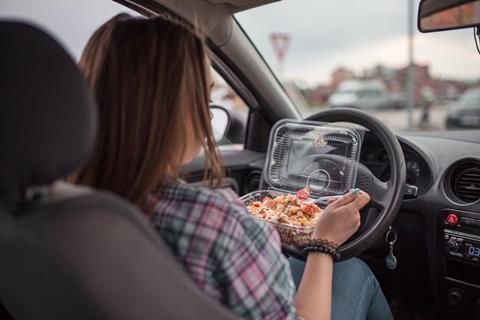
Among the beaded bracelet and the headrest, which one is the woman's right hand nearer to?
the beaded bracelet

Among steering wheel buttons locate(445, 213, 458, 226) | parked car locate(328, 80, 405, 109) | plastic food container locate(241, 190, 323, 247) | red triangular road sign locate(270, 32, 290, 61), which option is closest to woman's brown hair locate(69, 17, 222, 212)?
plastic food container locate(241, 190, 323, 247)

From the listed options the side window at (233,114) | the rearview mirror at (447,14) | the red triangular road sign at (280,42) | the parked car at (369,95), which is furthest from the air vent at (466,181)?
the parked car at (369,95)

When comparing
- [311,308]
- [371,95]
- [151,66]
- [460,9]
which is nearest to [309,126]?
[460,9]

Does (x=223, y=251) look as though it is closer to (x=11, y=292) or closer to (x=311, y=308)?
(x=311, y=308)

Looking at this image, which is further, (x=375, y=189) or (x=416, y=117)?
(x=416, y=117)

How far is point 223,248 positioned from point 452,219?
5.14 ft

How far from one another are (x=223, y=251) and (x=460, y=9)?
1483mm

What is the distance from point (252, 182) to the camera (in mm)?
3111

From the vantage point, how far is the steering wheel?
1.75 m

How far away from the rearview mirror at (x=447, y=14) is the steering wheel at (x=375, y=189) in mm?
485

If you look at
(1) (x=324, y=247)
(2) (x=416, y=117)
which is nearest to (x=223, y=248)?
(1) (x=324, y=247)

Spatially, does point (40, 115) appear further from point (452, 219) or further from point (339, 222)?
point (452, 219)

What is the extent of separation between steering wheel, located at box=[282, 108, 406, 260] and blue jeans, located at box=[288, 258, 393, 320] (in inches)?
2.7

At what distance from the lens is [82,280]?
31.3 inches
